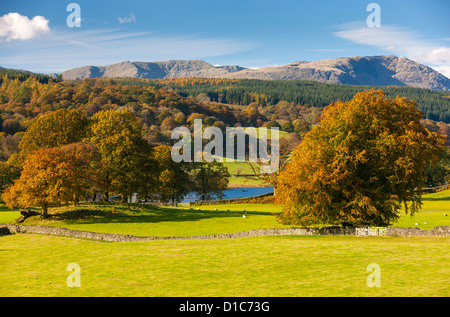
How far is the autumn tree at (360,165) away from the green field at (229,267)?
3379 mm

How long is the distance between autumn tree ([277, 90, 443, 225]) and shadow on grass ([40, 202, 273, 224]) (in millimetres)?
23324

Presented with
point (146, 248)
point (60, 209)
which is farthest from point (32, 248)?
point (60, 209)

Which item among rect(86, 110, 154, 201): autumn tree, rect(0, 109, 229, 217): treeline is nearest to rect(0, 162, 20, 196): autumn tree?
rect(0, 109, 229, 217): treeline

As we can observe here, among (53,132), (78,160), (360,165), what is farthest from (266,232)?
(53,132)

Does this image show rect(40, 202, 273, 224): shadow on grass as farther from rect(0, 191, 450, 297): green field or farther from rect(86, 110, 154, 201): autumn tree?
rect(0, 191, 450, 297): green field

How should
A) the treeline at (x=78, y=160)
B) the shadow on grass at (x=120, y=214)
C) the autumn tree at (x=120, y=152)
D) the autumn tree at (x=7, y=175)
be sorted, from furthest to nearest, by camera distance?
the autumn tree at (x=7, y=175) < the autumn tree at (x=120, y=152) < the shadow on grass at (x=120, y=214) < the treeline at (x=78, y=160)

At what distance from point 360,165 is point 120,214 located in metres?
35.7

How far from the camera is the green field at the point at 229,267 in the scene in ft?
65.0

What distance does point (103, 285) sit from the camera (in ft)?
71.0

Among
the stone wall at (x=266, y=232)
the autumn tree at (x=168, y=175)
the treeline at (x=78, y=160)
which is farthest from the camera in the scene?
the autumn tree at (x=168, y=175)

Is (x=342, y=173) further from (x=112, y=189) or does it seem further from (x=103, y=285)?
(x=112, y=189)

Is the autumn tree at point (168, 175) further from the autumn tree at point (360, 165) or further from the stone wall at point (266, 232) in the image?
the autumn tree at point (360, 165)

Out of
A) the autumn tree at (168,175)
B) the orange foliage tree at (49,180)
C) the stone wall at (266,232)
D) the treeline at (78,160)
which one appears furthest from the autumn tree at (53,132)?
the autumn tree at (168,175)

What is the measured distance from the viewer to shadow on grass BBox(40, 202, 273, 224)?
56.7 m
